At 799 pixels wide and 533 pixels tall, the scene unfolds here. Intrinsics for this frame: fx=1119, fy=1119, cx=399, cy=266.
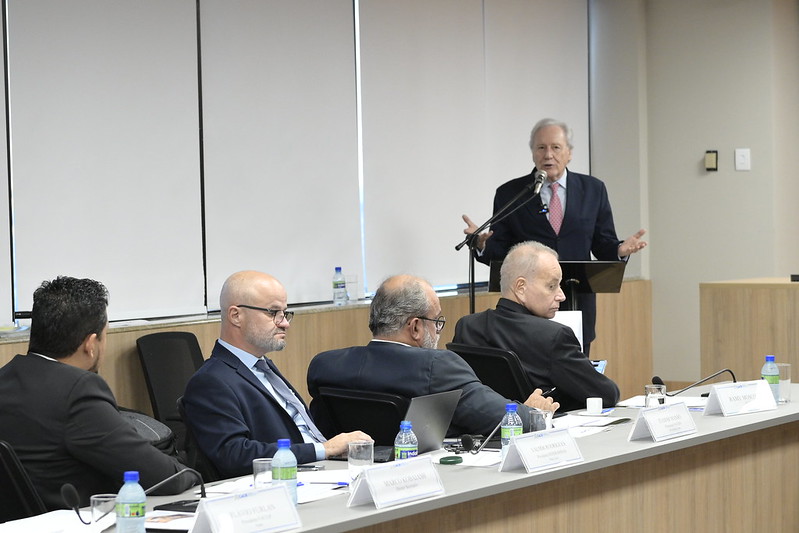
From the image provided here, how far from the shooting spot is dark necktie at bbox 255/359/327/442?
3377 mm

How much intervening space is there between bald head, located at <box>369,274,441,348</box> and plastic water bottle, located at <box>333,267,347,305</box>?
2693 millimetres

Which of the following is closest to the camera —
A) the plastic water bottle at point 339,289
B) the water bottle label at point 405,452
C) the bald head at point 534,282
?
the water bottle label at point 405,452

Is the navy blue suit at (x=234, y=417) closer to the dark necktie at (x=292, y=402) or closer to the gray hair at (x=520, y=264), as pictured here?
the dark necktie at (x=292, y=402)

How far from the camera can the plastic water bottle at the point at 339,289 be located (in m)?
6.18

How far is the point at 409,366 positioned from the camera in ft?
10.8

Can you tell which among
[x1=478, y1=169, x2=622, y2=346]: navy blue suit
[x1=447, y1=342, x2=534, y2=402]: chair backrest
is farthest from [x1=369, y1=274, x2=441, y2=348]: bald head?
[x1=478, y1=169, x2=622, y2=346]: navy blue suit

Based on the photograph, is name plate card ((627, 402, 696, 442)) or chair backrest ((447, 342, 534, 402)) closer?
name plate card ((627, 402, 696, 442))

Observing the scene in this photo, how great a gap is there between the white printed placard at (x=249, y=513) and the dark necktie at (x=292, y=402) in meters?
1.19

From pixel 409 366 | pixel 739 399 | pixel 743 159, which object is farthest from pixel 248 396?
pixel 743 159

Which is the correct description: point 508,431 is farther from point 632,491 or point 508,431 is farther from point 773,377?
point 773,377

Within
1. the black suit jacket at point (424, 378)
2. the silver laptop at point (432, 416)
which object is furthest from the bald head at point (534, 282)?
the silver laptop at point (432, 416)

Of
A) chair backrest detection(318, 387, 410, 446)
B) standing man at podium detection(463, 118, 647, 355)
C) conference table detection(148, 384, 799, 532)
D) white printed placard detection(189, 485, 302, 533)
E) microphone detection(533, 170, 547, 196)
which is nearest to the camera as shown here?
white printed placard detection(189, 485, 302, 533)

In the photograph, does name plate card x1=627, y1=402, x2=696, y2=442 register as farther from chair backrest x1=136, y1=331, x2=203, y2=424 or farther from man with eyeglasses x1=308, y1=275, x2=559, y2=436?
chair backrest x1=136, y1=331, x2=203, y2=424

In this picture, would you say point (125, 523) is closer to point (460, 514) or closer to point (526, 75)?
point (460, 514)
